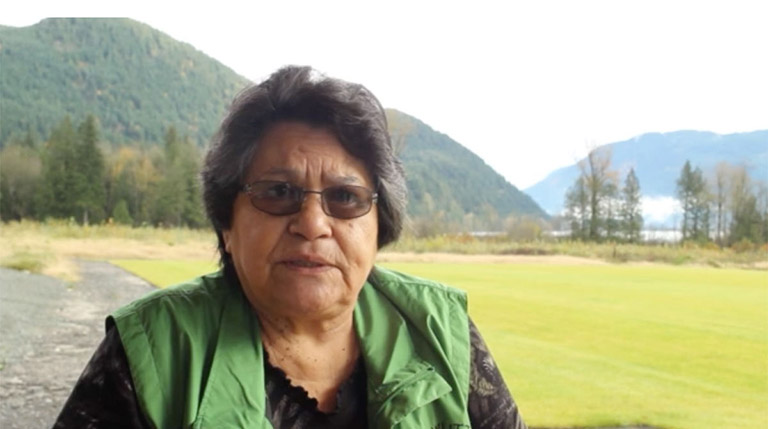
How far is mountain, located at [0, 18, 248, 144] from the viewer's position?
1165cm

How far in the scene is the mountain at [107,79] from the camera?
11648 mm

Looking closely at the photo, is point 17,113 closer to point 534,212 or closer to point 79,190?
point 79,190

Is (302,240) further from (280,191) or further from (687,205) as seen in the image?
(687,205)

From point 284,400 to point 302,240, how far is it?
0.63 ft

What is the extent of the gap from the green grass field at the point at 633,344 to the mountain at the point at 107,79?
587cm

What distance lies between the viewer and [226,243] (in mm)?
1015

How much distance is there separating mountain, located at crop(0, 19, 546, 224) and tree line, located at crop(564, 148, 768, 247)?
1.65 meters

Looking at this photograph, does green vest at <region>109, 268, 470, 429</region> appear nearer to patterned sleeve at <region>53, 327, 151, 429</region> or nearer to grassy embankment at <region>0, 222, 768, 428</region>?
patterned sleeve at <region>53, 327, 151, 429</region>

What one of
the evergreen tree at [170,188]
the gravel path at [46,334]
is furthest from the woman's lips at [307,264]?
the evergreen tree at [170,188]

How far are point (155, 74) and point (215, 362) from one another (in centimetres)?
1522

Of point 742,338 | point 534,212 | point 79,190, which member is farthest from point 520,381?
point 79,190

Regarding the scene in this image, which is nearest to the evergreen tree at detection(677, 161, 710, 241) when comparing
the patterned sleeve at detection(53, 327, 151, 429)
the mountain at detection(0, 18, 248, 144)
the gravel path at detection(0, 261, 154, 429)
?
the gravel path at detection(0, 261, 154, 429)

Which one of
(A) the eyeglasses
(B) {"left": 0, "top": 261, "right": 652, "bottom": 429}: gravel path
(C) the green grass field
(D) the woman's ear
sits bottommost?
(B) {"left": 0, "top": 261, "right": 652, "bottom": 429}: gravel path

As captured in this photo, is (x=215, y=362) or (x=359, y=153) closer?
(x=215, y=362)
